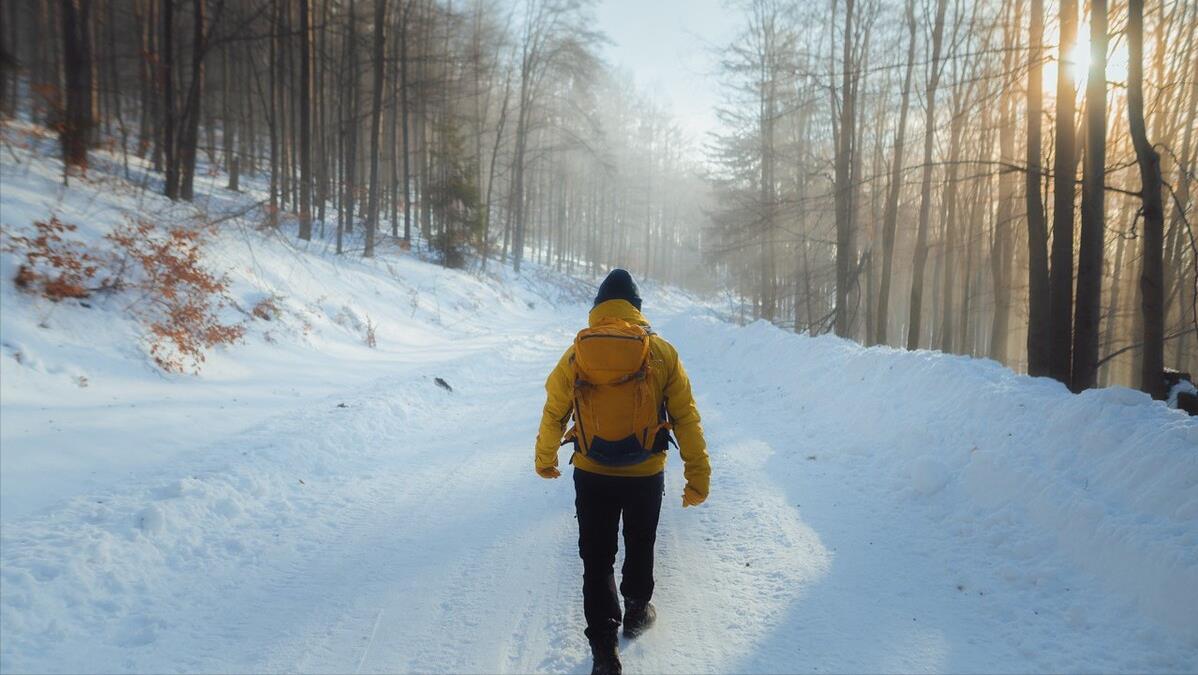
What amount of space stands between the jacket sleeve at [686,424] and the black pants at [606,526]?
203 mm

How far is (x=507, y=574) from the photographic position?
12.6 ft

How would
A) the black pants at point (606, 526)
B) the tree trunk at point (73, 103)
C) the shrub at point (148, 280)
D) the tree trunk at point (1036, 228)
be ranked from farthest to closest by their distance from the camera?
the tree trunk at point (73, 103) < the tree trunk at point (1036, 228) < the shrub at point (148, 280) < the black pants at point (606, 526)

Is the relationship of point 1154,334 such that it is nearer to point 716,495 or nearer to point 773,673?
point 716,495

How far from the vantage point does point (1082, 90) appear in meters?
8.28

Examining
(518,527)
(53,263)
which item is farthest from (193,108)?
(518,527)

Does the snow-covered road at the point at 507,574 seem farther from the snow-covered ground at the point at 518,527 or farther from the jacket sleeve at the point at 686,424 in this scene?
the jacket sleeve at the point at 686,424

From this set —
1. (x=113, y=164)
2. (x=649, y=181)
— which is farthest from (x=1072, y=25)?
(x=649, y=181)

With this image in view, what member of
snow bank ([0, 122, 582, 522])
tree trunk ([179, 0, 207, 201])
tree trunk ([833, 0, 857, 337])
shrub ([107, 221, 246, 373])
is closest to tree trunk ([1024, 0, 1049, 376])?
tree trunk ([833, 0, 857, 337])

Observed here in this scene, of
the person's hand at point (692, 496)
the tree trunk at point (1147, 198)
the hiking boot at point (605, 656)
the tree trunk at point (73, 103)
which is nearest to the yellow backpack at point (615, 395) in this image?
the person's hand at point (692, 496)

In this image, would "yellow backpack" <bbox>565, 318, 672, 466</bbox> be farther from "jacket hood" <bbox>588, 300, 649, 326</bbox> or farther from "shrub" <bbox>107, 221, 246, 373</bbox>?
"shrub" <bbox>107, 221, 246, 373</bbox>

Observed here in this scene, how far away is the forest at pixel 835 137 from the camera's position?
23.4ft

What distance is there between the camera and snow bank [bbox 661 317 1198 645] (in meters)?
3.38

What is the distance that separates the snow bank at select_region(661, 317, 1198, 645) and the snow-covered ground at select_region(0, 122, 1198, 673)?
24mm

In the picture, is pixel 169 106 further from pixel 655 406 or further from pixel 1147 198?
pixel 1147 198
